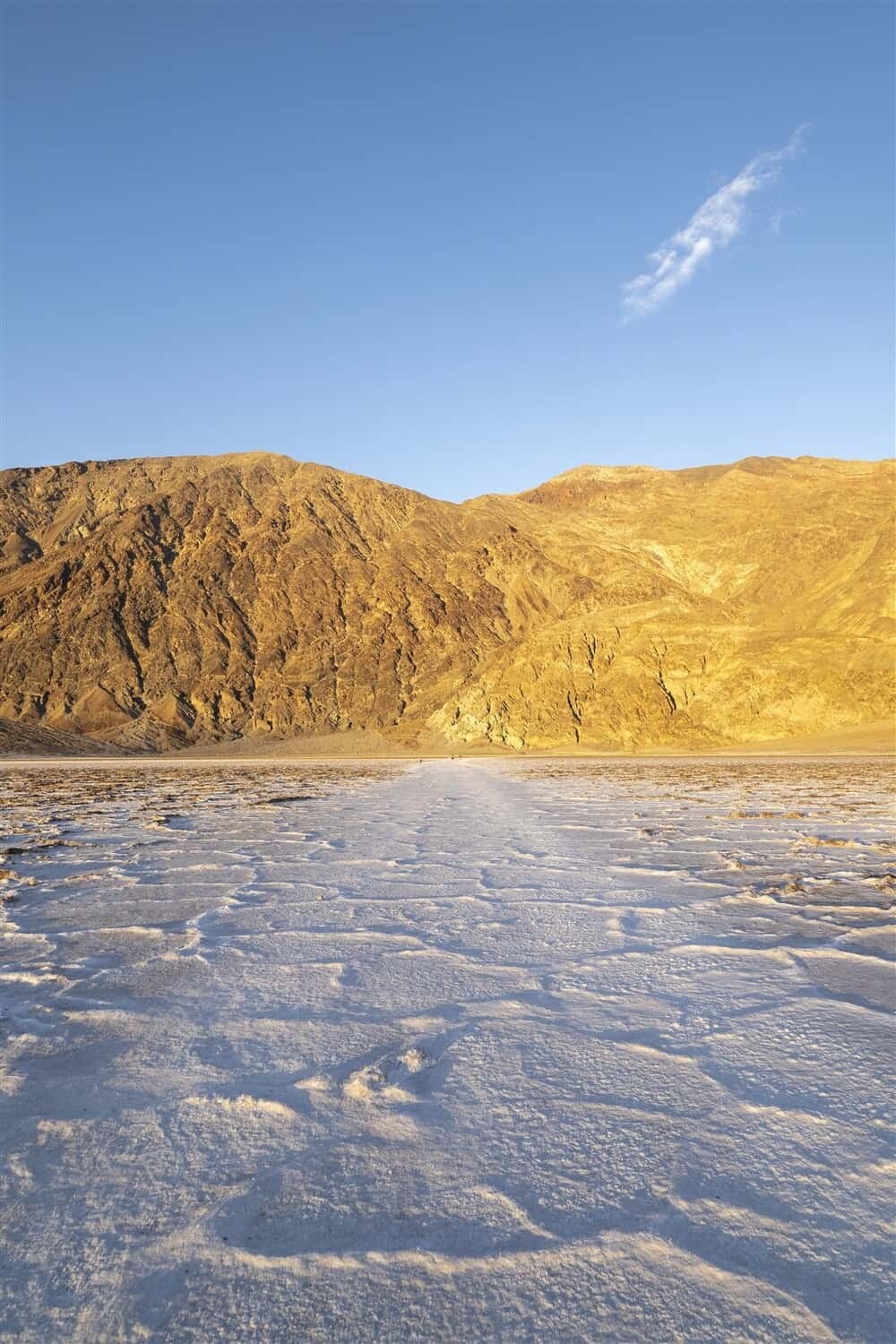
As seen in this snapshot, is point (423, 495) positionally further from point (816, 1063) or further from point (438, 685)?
point (816, 1063)

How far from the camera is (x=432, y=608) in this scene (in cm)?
6694

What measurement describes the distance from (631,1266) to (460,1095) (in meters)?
0.89

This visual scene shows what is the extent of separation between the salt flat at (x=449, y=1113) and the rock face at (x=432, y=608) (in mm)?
41301

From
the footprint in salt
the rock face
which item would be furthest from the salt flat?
the rock face

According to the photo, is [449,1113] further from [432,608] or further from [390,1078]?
[432,608]

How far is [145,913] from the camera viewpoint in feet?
16.4

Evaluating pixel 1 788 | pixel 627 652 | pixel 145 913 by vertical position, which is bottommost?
pixel 1 788

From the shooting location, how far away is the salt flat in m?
1.59

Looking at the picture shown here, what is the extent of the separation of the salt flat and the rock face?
4130 centimetres

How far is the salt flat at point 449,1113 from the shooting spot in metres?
1.59

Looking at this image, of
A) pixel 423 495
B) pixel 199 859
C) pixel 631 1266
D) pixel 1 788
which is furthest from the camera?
pixel 423 495

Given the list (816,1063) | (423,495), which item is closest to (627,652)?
(423,495)

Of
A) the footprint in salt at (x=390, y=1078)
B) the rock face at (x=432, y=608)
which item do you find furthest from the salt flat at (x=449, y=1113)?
the rock face at (x=432, y=608)

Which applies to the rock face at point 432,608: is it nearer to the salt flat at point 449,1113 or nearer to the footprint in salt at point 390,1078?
the salt flat at point 449,1113
